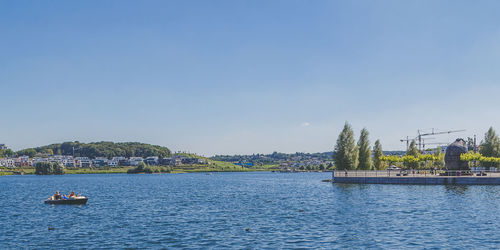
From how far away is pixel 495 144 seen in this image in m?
147

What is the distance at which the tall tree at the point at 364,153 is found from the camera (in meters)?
126

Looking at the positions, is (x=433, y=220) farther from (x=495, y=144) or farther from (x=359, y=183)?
(x=495, y=144)

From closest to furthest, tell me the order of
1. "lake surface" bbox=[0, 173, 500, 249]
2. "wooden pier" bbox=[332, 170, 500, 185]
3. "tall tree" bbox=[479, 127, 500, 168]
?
"lake surface" bbox=[0, 173, 500, 249] → "wooden pier" bbox=[332, 170, 500, 185] → "tall tree" bbox=[479, 127, 500, 168]

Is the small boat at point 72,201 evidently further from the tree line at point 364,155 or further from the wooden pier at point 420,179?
the tree line at point 364,155

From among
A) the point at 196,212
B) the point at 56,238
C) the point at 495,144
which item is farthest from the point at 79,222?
the point at 495,144

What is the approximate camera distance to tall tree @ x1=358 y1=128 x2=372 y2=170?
415 feet

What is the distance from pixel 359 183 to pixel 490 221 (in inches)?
2150

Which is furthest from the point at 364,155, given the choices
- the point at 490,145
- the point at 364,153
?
the point at 490,145

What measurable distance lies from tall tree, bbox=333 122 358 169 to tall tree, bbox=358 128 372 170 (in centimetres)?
631

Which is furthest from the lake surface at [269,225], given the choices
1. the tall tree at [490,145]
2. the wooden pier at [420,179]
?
the tall tree at [490,145]

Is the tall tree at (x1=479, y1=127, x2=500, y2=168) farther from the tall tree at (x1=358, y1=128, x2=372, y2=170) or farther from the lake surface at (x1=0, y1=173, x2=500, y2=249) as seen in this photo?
the lake surface at (x1=0, y1=173, x2=500, y2=249)

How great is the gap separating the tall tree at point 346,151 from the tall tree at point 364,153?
6.31 metres

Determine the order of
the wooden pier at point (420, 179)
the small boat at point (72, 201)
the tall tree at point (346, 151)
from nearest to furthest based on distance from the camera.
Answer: the small boat at point (72, 201)
the wooden pier at point (420, 179)
the tall tree at point (346, 151)

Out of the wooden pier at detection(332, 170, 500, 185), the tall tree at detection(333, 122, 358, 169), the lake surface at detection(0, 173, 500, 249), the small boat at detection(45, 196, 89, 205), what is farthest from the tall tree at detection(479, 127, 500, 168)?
the small boat at detection(45, 196, 89, 205)
